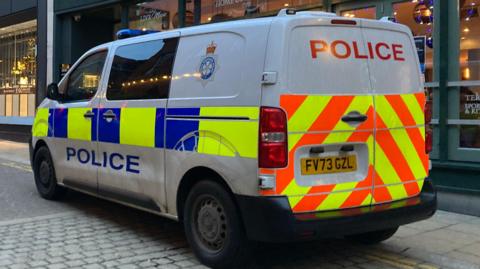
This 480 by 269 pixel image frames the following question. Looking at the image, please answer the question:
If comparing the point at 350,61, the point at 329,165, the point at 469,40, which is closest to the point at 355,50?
the point at 350,61

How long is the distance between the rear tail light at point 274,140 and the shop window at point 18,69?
1397 centimetres

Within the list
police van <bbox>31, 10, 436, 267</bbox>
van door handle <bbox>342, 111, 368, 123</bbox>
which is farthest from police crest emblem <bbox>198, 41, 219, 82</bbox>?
van door handle <bbox>342, 111, 368, 123</bbox>

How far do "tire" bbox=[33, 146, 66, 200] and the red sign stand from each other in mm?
4324

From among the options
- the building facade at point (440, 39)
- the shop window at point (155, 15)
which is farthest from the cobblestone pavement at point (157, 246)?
the shop window at point (155, 15)

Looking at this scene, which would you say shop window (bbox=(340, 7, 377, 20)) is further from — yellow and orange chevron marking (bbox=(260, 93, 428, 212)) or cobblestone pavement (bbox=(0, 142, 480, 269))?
yellow and orange chevron marking (bbox=(260, 93, 428, 212))

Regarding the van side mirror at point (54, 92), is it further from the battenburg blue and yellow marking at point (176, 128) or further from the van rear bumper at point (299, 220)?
the van rear bumper at point (299, 220)

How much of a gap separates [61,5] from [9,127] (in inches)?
179

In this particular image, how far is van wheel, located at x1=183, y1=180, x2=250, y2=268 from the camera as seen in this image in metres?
4.43

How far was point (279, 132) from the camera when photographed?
164 inches

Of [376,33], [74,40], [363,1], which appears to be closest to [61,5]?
[74,40]

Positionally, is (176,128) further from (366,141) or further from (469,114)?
(469,114)

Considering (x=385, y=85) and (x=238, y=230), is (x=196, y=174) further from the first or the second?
(x=385, y=85)

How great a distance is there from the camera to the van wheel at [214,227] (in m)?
4.43

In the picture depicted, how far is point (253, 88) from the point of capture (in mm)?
4312
